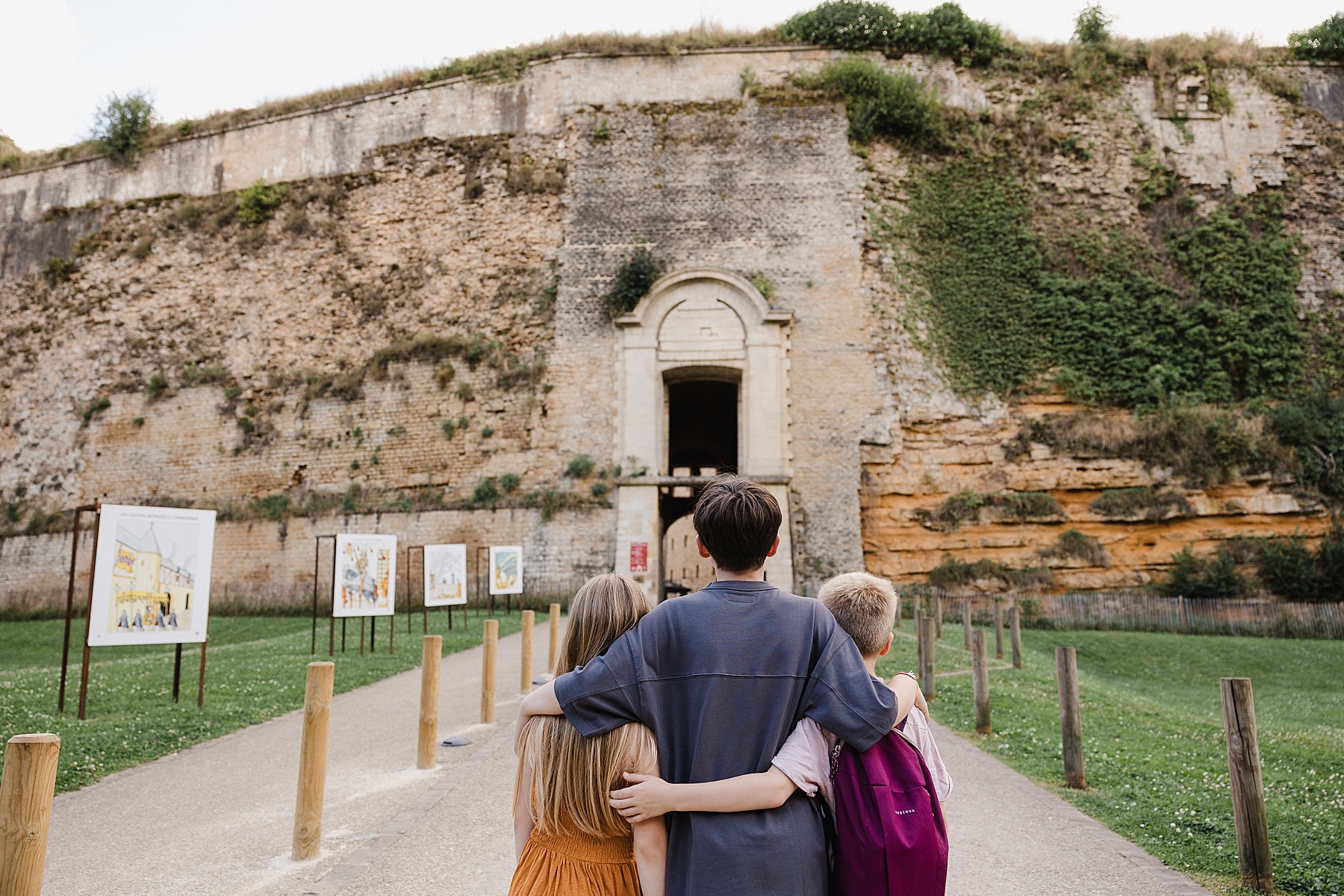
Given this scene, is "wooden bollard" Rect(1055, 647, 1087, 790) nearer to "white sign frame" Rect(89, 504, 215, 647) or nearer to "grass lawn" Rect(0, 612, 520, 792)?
"grass lawn" Rect(0, 612, 520, 792)

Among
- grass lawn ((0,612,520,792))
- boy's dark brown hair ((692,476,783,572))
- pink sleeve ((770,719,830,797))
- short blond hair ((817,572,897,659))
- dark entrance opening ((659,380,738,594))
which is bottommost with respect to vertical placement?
grass lawn ((0,612,520,792))

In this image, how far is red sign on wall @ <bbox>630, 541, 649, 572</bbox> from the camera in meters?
19.1

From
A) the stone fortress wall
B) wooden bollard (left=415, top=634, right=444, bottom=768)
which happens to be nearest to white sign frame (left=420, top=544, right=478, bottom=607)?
the stone fortress wall

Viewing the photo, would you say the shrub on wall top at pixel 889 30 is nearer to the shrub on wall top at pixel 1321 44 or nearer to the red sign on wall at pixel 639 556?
the shrub on wall top at pixel 1321 44

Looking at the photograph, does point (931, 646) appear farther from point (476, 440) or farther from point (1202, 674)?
point (476, 440)

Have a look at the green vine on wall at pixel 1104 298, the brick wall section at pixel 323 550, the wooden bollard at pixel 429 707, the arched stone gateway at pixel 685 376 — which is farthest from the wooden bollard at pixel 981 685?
the green vine on wall at pixel 1104 298

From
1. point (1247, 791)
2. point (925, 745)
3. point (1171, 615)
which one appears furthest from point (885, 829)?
point (1171, 615)

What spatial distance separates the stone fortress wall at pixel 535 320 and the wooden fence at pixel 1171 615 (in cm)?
113

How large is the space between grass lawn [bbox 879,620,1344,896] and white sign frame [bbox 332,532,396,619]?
293 inches

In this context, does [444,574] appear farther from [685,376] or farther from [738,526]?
[738,526]

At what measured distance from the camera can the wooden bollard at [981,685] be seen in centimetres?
825

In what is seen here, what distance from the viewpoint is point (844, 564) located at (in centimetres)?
1912

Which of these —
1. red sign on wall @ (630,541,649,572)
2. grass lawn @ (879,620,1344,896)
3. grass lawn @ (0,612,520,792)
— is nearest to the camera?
grass lawn @ (879,620,1344,896)

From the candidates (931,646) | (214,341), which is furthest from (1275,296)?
(214,341)
